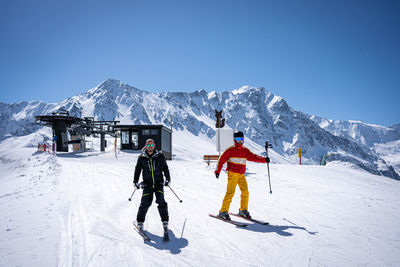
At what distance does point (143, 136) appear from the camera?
30922mm

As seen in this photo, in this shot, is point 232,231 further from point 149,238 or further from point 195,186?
point 195,186

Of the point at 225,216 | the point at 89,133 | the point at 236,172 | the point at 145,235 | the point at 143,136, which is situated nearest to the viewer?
the point at 145,235

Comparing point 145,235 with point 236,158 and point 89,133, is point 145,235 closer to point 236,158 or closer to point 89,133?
point 236,158

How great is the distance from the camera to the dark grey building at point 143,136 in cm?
3011

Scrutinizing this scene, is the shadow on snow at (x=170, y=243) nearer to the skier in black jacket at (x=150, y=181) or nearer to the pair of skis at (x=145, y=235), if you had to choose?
the pair of skis at (x=145, y=235)

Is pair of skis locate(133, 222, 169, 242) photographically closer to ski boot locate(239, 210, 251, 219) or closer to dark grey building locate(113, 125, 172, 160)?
ski boot locate(239, 210, 251, 219)

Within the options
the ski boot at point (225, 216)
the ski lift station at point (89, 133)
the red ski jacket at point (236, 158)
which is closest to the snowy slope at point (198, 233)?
the ski boot at point (225, 216)

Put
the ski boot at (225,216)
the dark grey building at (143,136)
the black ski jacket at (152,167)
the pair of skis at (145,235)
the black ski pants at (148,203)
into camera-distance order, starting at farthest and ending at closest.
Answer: the dark grey building at (143,136), the ski boot at (225,216), the black ski jacket at (152,167), the black ski pants at (148,203), the pair of skis at (145,235)

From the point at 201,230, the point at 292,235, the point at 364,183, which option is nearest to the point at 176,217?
the point at 201,230

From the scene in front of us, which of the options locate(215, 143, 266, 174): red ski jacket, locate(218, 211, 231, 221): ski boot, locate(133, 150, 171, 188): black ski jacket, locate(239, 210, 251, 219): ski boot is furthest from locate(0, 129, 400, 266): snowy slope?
locate(215, 143, 266, 174): red ski jacket

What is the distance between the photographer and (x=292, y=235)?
4.26 m

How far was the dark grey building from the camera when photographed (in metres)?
30.1

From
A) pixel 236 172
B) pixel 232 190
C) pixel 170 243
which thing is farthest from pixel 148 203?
pixel 236 172

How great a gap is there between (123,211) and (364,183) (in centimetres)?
1129
